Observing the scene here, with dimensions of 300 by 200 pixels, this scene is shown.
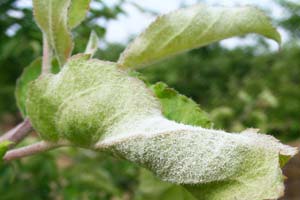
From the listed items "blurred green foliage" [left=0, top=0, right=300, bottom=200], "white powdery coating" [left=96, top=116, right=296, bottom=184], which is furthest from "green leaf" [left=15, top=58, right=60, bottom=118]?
"white powdery coating" [left=96, top=116, right=296, bottom=184]

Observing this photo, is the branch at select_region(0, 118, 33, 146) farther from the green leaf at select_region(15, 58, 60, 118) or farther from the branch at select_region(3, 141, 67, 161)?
the green leaf at select_region(15, 58, 60, 118)

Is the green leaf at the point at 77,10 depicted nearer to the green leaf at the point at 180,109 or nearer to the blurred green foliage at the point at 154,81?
the green leaf at the point at 180,109

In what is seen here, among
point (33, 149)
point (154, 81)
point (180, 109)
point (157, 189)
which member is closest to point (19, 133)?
point (33, 149)

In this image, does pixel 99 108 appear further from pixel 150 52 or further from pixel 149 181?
pixel 149 181

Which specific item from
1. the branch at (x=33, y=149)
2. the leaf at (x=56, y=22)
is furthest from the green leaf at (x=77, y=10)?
the branch at (x=33, y=149)

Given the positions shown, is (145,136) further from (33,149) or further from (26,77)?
(26,77)

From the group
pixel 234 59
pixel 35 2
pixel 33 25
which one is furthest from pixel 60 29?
pixel 234 59
